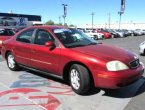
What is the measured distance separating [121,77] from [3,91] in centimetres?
274

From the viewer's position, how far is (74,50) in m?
6.21

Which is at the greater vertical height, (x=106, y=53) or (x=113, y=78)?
(x=106, y=53)

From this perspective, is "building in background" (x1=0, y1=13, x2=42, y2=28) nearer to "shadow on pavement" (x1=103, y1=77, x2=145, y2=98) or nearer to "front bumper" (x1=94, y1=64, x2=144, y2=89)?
"shadow on pavement" (x1=103, y1=77, x2=145, y2=98)

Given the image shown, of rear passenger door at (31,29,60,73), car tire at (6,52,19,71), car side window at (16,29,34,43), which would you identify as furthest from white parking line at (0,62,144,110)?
car tire at (6,52,19,71)

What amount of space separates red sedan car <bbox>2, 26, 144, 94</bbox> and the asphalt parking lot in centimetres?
31

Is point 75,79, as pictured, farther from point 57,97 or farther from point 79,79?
point 57,97

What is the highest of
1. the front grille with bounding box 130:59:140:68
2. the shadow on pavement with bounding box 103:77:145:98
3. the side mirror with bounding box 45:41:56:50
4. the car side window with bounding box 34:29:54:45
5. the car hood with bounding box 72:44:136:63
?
the car side window with bounding box 34:29:54:45

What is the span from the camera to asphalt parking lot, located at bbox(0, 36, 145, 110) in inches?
209

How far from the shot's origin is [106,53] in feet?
19.7

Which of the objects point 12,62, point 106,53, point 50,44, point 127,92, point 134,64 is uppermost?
point 50,44

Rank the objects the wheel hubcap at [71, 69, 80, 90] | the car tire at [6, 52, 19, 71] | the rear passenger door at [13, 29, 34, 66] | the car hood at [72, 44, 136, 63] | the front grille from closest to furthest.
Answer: the car hood at [72, 44, 136, 63]
the front grille
the wheel hubcap at [71, 69, 80, 90]
the rear passenger door at [13, 29, 34, 66]
the car tire at [6, 52, 19, 71]

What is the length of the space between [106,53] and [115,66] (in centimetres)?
50

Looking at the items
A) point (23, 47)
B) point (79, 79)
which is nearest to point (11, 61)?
point (23, 47)

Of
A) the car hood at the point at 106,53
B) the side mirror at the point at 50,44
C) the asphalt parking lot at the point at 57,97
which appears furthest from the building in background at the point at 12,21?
the car hood at the point at 106,53
